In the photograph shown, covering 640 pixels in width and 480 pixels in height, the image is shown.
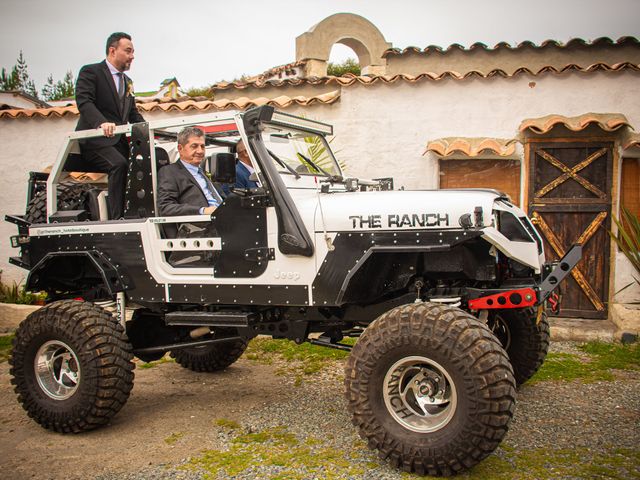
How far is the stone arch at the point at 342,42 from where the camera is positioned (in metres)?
14.9

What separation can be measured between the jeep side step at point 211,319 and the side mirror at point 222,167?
3.46ft

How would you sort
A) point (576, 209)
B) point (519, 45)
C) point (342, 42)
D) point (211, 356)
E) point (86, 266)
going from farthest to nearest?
point (342, 42) < point (519, 45) < point (576, 209) < point (211, 356) < point (86, 266)

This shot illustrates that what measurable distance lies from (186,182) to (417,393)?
2455 mm

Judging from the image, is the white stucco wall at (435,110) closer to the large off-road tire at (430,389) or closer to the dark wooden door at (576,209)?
the dark wooden door at (576,209)

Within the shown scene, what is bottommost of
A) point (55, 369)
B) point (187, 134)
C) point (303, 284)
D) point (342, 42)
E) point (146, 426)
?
point (146, 426)

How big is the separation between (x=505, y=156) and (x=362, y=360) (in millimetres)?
5396

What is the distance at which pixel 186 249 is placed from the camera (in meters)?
4.96

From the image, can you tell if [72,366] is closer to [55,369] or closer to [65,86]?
[55,369]

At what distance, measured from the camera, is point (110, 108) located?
5.82m

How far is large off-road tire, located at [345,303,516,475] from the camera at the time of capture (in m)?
3.78

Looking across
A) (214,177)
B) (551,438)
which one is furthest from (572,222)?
(214,177)

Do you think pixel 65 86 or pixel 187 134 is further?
pixel 65 86

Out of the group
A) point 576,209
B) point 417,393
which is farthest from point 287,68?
point 417,393

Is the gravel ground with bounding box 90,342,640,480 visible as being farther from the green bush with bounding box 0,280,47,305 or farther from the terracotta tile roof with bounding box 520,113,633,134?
the green bush with bounding box 0,280,47,305
